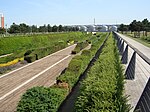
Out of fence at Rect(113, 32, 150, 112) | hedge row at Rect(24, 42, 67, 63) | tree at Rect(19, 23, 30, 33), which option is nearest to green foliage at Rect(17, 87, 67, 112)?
fence at Rect(113, 32, 150, 112)

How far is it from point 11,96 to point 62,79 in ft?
9.89

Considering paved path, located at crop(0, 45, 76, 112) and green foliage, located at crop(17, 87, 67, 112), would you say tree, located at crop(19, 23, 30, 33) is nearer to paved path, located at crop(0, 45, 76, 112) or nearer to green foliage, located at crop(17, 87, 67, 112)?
paved path, located at crop(0, 45, 76, 112)

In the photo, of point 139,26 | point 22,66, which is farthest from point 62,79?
point 139,26

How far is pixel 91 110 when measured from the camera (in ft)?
14.2

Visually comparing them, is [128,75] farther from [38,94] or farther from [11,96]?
[38,94]

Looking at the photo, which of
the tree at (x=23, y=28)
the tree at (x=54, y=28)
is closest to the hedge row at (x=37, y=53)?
the tree at (x=23, y=28)

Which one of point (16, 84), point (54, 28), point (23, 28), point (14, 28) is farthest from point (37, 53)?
point (54, 28)

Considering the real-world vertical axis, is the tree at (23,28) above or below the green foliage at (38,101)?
above

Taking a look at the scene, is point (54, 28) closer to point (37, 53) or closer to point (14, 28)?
point (14, 28)

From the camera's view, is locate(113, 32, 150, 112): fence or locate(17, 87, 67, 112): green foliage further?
locate(17, 87, 67, 112): green foliage

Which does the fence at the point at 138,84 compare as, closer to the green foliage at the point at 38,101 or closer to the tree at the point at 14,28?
the green foliage at the point at 38,101

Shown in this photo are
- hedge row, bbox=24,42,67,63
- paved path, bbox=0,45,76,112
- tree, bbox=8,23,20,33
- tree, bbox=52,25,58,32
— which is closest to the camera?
paved path, bbox=0,45,76,112

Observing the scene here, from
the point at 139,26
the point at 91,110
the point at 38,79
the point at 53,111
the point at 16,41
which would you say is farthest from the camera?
the point at 139,26

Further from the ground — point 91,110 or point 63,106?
point 91,110
